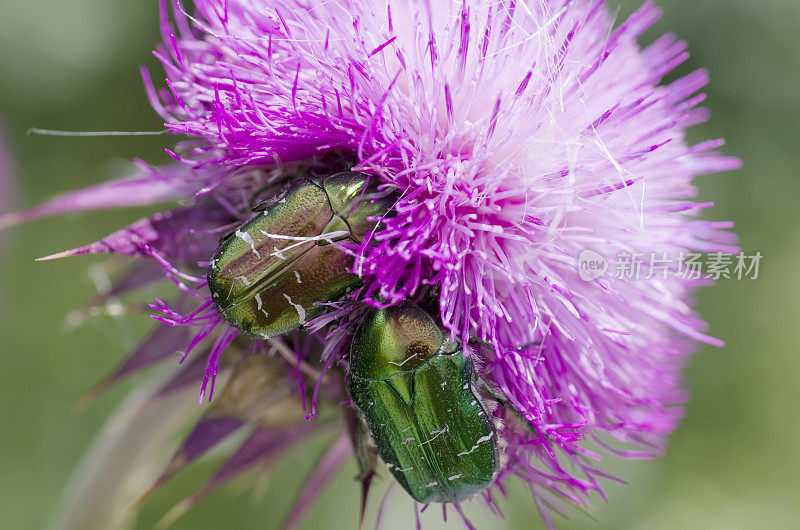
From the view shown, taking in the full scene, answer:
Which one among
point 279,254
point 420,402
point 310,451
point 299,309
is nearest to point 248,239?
point 279,254

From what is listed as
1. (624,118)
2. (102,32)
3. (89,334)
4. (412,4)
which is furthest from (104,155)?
(624,118)

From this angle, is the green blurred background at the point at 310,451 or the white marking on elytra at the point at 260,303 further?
the green blurred background at the point at 310,451

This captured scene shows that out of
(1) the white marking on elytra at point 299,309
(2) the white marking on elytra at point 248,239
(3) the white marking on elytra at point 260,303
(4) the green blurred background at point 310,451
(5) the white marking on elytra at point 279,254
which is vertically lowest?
(4) the green blurred background at point 310,451

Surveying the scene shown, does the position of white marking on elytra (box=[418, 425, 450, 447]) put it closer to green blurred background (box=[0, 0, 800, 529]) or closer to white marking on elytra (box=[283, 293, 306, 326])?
white marking on elytra (box=[283, 293, 306, 326])

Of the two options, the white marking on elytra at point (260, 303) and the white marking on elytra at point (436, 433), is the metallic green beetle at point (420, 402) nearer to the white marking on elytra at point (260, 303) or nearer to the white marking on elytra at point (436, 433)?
the white marking on elytra at point (436, 433)

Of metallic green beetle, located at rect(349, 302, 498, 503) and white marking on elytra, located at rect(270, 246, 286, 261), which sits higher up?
white marking on elytra, located at rect(270, 246, 286, 261)

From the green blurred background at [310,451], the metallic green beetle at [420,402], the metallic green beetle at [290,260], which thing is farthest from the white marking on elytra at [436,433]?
the green blurred background at [310,451]

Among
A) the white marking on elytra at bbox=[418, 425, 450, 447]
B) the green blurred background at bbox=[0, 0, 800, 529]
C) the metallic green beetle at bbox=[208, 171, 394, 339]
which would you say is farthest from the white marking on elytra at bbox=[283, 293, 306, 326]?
the green blurred background at bbox=[0, 0, 800, 529]

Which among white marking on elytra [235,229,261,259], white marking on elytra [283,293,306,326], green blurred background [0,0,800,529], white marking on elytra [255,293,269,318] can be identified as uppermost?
white marking on elytra [235,229,261,259]
